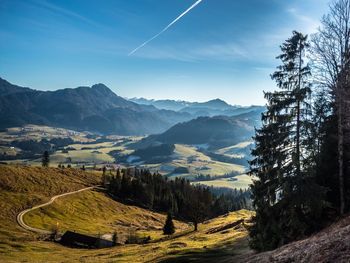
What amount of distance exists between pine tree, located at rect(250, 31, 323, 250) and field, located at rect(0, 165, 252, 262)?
2744cm

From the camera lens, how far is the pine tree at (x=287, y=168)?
33.6 m

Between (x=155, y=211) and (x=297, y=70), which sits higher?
(x=297, y=70)

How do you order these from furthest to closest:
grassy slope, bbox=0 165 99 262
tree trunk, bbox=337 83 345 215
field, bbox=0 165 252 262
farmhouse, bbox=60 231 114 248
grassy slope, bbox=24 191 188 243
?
grassy slope, bbox=24 191 188 243, farmhouse, bbox=60 231 114 248, grassy slope, bbox=0 165 99 262, field, bbox=0 165 252 262, tree trunk, bbox=337 83 345 215

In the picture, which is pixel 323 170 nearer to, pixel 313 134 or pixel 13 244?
pixel 313 134

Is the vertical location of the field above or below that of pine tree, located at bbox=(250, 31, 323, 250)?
below

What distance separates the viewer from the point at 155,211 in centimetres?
18512

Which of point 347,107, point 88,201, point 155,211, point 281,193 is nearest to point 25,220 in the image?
point 88,201

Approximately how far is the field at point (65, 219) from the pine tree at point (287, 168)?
2744 centimetres

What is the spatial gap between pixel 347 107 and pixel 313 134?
→ 176 inches

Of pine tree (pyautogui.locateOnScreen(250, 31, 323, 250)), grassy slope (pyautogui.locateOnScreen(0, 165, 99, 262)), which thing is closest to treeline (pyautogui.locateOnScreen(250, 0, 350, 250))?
pine tree (pyautogui.locateOnScreen(250, 31, 323, 250))

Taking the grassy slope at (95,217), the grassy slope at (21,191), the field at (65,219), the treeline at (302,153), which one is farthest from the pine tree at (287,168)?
the grassy slope at (95,217)

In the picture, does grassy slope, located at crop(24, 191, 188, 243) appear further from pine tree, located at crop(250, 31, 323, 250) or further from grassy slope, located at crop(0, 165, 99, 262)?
pine tree, located at crop(250, 31, 323, 250)

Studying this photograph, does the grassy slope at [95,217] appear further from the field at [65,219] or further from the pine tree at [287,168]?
the pine tree at [287,168]

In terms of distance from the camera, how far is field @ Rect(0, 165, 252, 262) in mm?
83812
